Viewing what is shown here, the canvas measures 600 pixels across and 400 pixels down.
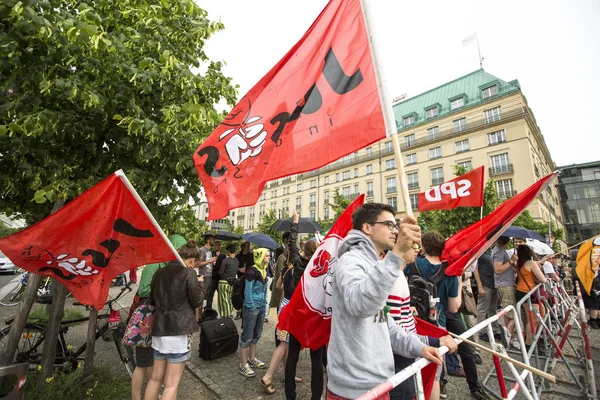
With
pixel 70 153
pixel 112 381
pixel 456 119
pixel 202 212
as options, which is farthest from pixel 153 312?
pixel 202 212

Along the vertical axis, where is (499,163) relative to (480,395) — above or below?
above

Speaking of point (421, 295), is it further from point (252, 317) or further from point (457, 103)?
point (457, 103)

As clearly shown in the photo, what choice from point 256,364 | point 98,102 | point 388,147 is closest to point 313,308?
point 256,364

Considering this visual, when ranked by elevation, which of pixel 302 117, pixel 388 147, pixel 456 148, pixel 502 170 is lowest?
pixel 302 117

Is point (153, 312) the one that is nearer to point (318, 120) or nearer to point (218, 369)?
point (218, 369)

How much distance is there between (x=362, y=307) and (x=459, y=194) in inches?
192

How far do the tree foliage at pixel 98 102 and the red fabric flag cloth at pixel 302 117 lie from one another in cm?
108

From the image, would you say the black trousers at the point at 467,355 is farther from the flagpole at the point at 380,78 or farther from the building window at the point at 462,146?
the building window at the point at 462,146

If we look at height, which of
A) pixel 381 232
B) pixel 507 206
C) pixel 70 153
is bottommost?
pixel 381 232

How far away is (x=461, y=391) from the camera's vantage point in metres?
4.05

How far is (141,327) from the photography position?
342 cm

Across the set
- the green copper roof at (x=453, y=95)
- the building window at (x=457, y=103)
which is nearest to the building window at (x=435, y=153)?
the green copper roof at (x=453, y=95)

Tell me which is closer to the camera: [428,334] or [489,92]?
[428,334]

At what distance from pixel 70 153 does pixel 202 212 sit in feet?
340
